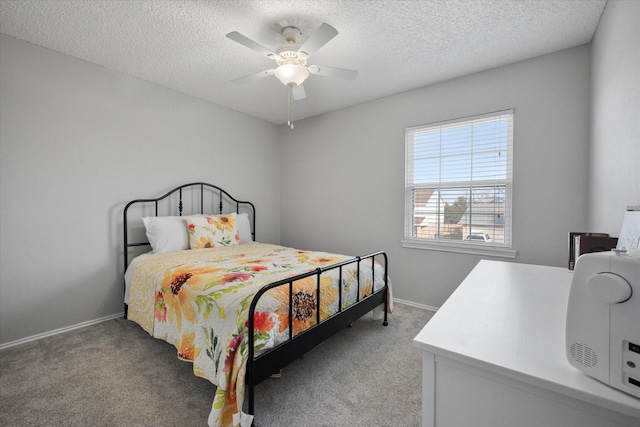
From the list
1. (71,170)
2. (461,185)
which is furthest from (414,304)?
(71,170)

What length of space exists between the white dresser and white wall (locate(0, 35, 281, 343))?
10.4 ft

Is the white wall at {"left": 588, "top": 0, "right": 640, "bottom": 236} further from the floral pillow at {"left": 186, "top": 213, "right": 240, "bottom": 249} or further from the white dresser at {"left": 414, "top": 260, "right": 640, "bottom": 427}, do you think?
the floral pillow at {"left": 186, "top": 213, "right": 240, "bottom": 249}

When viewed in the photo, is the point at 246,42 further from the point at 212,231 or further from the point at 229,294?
the point at 212,231

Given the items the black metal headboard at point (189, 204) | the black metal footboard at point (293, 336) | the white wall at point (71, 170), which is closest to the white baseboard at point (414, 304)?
the black metal footboard at point (293, 336)

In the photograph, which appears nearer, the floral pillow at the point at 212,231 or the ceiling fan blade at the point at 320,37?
the ceiling fan blade at the point at 320,37

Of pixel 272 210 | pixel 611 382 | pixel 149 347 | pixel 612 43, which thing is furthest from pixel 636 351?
pixel 272 210

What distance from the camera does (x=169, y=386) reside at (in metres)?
1.78

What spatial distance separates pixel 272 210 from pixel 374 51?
275 centimetres

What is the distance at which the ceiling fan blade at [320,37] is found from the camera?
5.45 ft

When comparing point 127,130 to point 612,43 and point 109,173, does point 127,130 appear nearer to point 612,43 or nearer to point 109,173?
point 109,173

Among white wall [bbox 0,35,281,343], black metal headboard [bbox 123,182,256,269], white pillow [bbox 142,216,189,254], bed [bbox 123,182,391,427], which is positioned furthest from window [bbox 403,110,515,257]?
white wall [bbox 0,35,281,343]

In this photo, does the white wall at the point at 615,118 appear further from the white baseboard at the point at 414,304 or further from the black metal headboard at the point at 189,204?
the black metal headboard at the point at 189,204

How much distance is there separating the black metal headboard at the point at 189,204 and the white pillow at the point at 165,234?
9.0 inches

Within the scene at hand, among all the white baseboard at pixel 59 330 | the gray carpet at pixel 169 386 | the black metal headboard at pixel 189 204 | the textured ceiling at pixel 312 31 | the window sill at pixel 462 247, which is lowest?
the gray carpet at pixel 169 386
